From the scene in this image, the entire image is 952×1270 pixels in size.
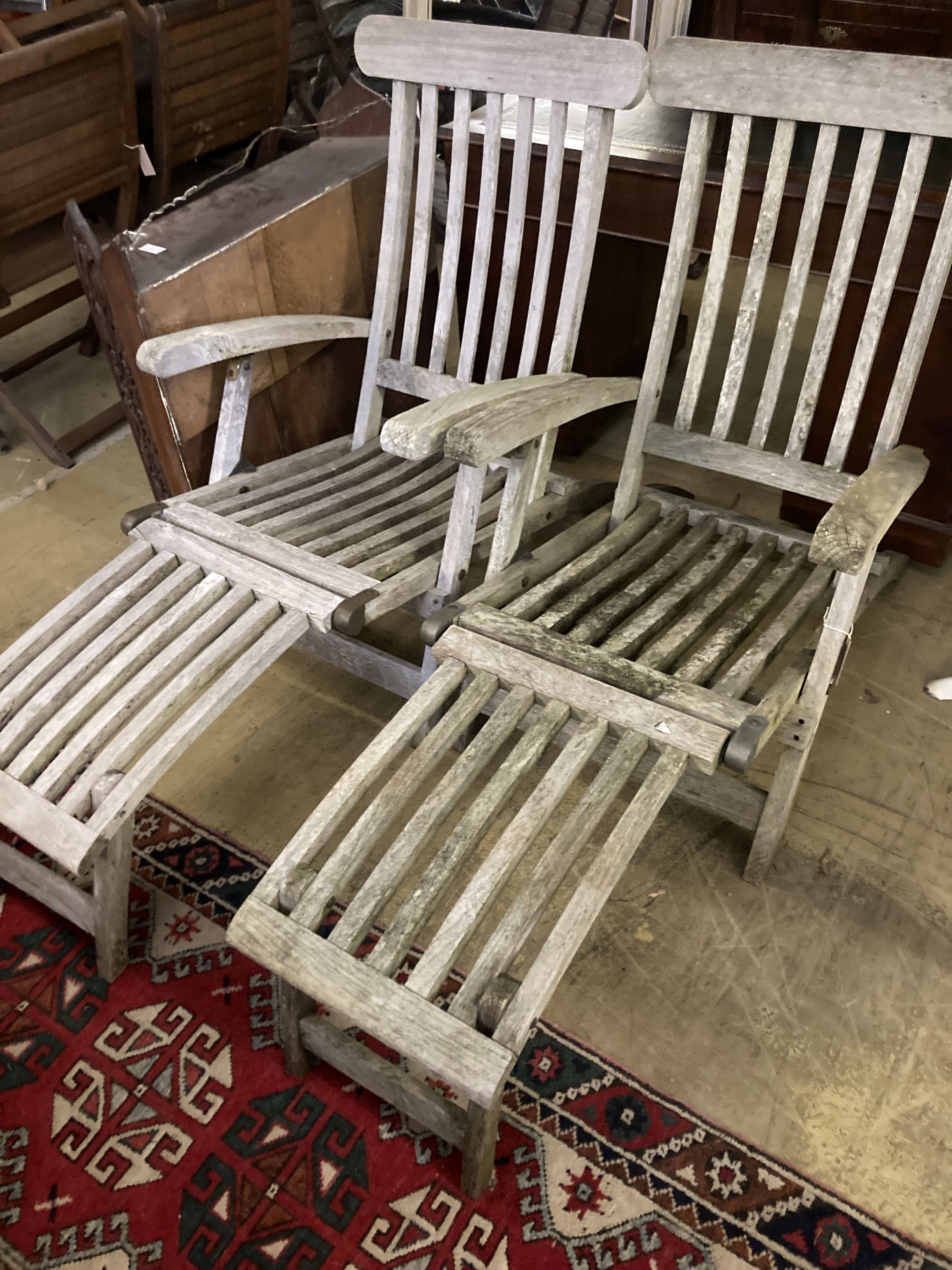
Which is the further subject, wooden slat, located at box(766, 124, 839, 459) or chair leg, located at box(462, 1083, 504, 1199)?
wooden slat, located at box(766, 124, 839, 459)

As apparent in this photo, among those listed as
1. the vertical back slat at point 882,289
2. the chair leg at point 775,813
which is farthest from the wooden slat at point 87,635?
the vertical back slat at point 882,289

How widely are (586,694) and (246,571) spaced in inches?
26.4

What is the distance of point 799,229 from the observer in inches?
69.6

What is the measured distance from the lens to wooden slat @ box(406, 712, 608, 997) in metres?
1.20

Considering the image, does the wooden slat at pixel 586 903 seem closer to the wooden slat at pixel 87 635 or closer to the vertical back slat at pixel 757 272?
the vertical back slat at pixel 757 272

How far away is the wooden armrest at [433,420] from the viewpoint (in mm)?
1438

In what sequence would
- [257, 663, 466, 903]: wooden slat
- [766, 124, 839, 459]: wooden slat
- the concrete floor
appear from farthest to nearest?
[766, 124, 839, 459]: wooden slat → the concrete floor → [257, 663, 466, 903]: wooden slat

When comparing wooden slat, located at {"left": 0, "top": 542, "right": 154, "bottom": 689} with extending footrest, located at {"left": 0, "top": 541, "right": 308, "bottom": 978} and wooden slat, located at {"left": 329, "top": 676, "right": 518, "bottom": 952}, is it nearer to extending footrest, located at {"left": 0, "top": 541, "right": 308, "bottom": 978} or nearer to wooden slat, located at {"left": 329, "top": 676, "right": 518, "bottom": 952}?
extending footrest, located at {"left": 0, "top": 541, "right": 308, "bottom": 978}

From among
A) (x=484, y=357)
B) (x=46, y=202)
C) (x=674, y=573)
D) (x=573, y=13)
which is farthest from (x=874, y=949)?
(x=46, y=202)

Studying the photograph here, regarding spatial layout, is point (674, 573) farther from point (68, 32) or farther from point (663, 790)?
point (68, 32)

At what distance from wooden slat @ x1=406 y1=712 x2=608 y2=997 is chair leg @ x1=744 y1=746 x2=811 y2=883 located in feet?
1.12

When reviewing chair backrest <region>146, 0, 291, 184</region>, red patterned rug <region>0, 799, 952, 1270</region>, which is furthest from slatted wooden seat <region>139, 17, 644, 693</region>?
chair backrest <region>146, 0, 291, 184</region>

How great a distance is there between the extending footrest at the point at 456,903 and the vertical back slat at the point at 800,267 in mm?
743

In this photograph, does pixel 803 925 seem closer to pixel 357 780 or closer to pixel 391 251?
pixel 357 780
